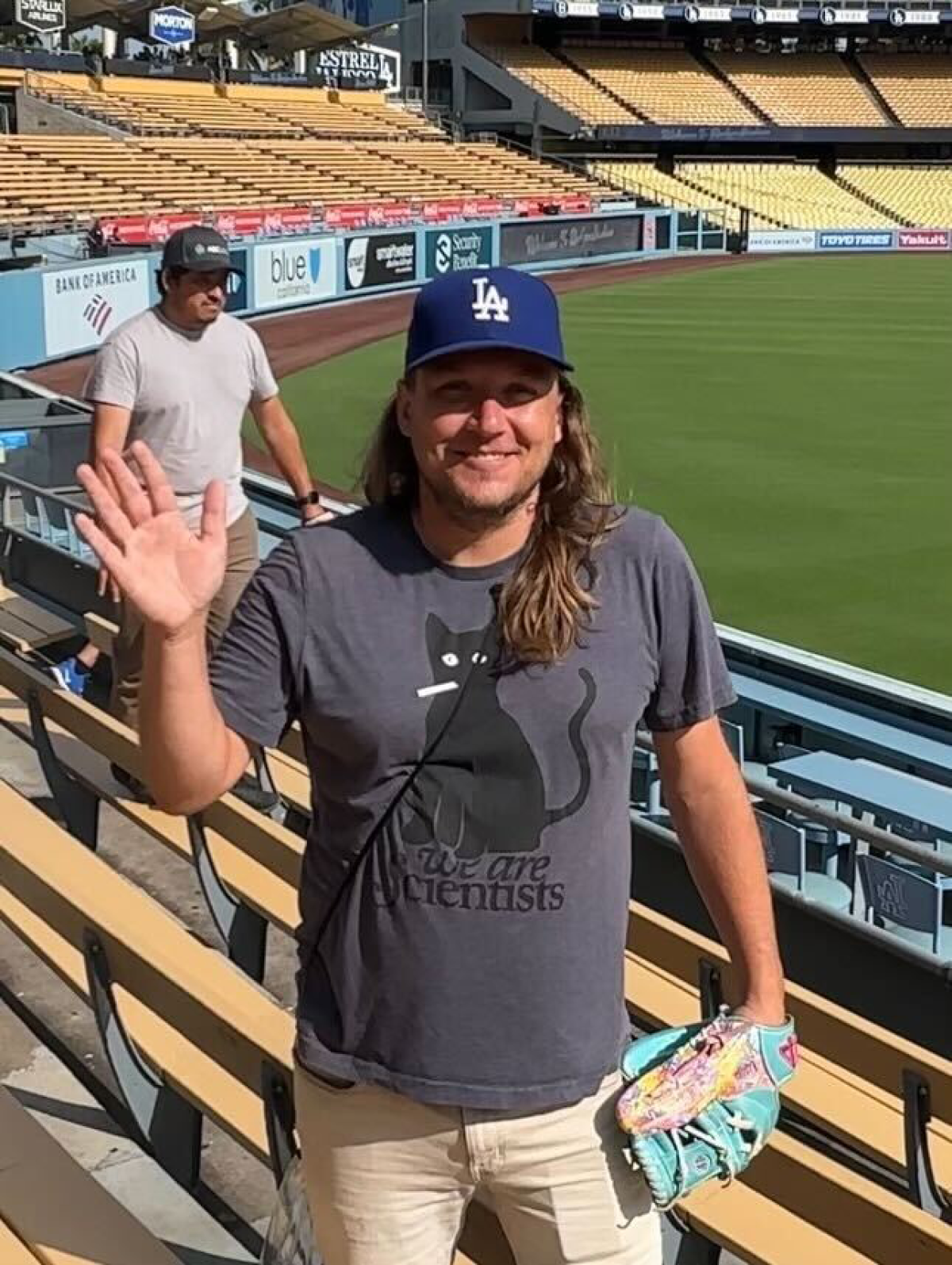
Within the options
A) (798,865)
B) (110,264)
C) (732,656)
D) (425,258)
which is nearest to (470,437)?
(798,865)

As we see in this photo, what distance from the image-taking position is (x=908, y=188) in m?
51.3

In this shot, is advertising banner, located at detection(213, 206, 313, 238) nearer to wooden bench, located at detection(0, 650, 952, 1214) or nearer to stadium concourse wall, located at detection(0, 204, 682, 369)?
stadium concourse wall, located at detection(0, 204, 682, 369)

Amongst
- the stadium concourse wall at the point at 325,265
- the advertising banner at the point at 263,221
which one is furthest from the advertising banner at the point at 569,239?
the advertising banner at the point at 263,221

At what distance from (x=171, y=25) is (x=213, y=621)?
4179 cm

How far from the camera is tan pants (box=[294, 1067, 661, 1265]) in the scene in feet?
6.38

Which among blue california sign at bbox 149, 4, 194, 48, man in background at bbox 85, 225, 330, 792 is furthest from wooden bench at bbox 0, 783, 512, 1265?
blue california sign at bbox 149, 4, 194, 48

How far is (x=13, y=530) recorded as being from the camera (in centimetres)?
774

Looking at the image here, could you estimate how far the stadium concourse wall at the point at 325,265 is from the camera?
17375 mm

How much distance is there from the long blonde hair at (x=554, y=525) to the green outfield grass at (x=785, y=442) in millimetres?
767

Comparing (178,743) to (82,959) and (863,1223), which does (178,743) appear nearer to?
(863,1223)

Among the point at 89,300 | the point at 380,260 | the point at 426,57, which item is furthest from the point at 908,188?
the point at 89,300

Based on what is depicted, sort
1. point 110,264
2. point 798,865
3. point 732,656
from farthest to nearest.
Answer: point 110,264 < point 732,656 < point 798,865

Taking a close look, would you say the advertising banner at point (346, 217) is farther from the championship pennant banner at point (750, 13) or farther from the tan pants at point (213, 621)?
the tan pants at point (213, 621)

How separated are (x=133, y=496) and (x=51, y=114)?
1460 inches
